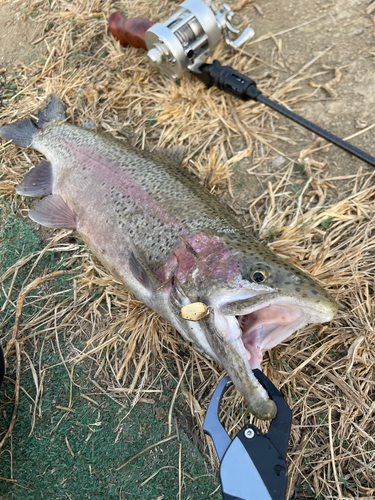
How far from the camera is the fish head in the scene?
1.85m

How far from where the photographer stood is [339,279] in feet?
8.46

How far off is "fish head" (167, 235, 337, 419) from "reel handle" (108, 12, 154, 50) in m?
2.64

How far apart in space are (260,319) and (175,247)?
0.70 m

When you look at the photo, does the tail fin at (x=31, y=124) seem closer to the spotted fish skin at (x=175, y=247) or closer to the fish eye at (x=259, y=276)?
the spotted fish skin at (x=175, y=247)

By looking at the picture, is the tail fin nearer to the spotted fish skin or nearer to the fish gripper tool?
the spotted fish skin

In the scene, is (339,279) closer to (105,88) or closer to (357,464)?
(357,464)

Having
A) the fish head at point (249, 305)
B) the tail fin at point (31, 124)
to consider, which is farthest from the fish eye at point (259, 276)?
the tail fin at point (31, 124)

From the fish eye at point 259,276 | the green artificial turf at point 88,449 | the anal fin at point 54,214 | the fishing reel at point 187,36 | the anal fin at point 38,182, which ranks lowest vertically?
the green artificial turf at point 88,449

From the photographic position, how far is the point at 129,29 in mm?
3748

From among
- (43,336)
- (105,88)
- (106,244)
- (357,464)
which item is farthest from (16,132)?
(357,464)

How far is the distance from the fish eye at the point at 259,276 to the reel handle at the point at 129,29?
2884 millimetres

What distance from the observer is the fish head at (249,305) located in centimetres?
185

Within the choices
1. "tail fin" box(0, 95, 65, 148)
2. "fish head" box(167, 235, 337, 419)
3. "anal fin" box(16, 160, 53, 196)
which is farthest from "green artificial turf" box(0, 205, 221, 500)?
"tail fin" box(0, 95, 65, 148)

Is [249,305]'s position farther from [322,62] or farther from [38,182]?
[322,62]
